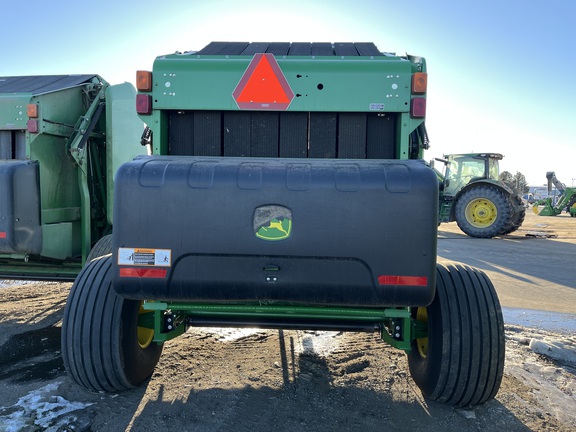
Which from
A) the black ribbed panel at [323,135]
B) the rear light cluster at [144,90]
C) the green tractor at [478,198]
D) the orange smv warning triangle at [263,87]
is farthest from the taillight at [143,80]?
the green tractor at [478,198]

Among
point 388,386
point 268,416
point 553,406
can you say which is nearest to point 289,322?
point 268,416

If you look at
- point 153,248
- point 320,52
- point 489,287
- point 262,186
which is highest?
point 320,52

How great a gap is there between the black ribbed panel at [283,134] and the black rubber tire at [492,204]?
1166cm

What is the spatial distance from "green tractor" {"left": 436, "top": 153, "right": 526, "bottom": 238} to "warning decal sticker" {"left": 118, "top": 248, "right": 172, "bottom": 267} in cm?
1184

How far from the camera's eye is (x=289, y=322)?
282 cm

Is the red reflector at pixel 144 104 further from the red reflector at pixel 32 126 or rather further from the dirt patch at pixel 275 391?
the red reflector at pixel 32 126

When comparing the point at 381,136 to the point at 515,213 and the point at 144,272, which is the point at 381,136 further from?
the point at 515,213

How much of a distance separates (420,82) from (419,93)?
0.22 ft

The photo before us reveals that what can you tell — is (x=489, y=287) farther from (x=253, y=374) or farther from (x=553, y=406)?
(x=253, y=374)

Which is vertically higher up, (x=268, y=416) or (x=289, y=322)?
(x=289, y=322)

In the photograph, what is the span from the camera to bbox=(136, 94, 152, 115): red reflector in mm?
2887

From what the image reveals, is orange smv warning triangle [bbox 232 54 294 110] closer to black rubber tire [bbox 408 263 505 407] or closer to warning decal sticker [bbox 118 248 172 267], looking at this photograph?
warning decal sticker [bbox 118 248 172 267]

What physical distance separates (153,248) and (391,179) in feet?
4.02

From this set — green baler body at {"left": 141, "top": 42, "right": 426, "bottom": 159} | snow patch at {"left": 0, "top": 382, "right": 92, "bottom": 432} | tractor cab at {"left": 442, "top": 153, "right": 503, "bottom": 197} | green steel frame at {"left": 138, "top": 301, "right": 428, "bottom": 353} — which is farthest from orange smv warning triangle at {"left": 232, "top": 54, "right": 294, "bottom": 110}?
tractor cab at {"left": 442, "top": 153, "right": 503, "bottom": 197}
